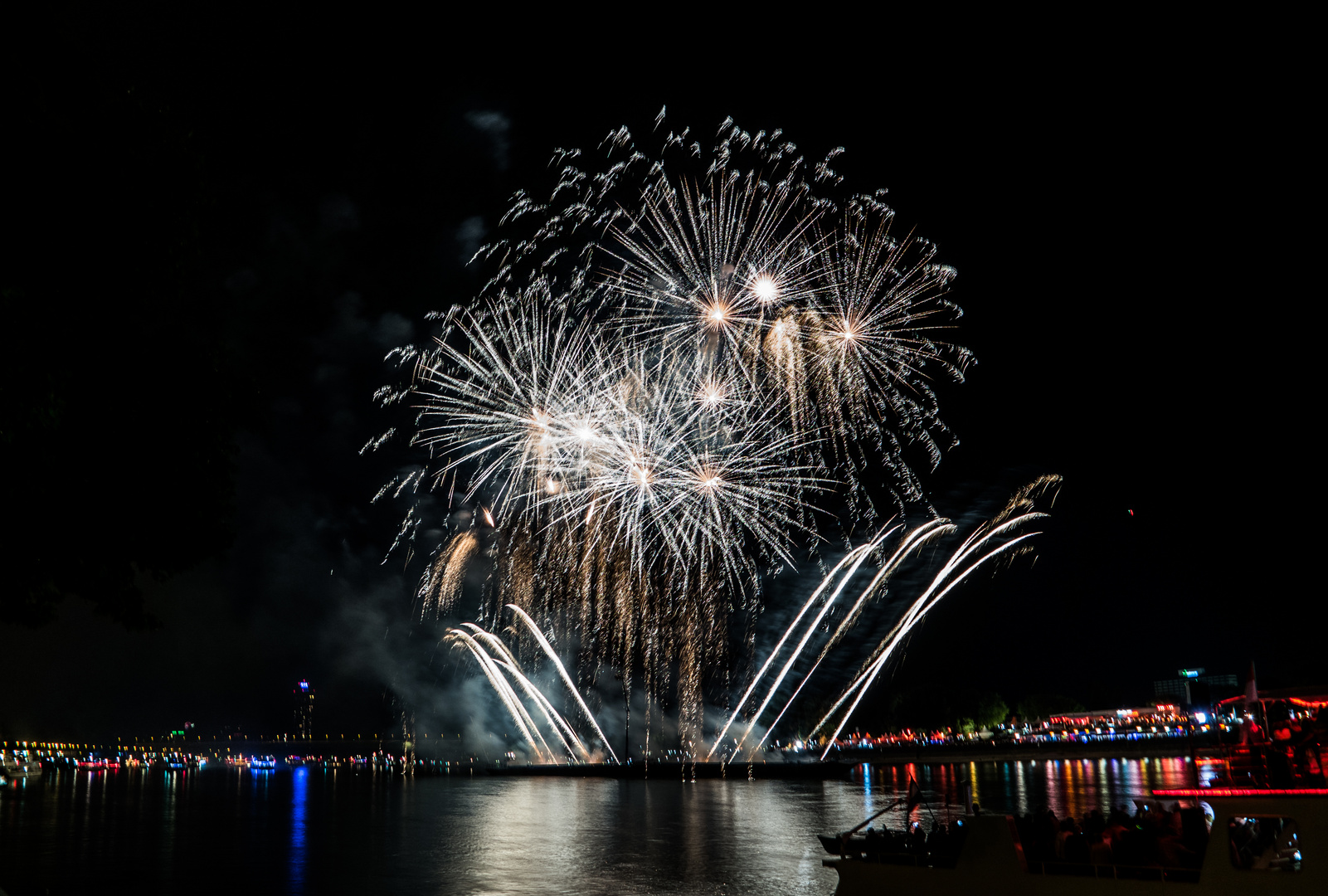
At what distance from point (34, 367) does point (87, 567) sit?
12.6 ft

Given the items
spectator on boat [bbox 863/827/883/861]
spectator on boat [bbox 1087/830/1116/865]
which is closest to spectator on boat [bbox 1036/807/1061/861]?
spectator on boat [bbox 1087/830/1116/865]

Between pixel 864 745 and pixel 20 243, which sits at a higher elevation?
pixel 20 243

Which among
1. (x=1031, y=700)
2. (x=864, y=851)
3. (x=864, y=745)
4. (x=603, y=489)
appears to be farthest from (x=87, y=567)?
(x=1031, y=700)

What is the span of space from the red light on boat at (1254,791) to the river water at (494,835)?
1087cm

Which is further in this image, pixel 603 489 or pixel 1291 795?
pixel 603 489

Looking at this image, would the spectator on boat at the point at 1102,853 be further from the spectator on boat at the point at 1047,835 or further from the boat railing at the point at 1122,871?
the spectator on boat at the point at 1047,835

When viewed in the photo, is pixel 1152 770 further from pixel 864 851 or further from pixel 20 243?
pixel 20 243

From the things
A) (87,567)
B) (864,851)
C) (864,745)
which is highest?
(87,567)

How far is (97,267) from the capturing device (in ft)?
39.5

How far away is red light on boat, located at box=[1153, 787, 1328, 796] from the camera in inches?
503

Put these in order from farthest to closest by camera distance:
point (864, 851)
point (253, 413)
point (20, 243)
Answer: point (864, 851) < point (253, 413) < point (20, 243)

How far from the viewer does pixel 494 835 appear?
38.7 m

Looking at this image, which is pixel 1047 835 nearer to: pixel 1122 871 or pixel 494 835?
pixel 1122 871

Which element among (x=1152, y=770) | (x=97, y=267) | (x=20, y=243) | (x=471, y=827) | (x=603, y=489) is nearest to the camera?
(x=20, y=243)
